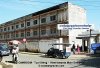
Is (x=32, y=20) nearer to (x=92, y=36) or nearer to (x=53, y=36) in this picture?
(x=53, y=36)

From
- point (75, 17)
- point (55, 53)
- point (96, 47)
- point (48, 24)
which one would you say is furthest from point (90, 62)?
point (48, 24)

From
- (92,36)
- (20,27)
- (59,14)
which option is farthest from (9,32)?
(92,36)

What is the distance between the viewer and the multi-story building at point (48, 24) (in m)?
48.0

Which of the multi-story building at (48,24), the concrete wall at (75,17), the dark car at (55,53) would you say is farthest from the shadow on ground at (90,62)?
the concrete wall at (75,17)

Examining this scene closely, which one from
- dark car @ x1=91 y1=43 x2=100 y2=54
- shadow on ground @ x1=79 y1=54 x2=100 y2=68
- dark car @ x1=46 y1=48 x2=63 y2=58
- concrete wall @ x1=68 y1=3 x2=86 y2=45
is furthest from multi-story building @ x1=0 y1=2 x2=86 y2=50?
shadow on ground @ x1=79 y1=54 x2=100 y2=68

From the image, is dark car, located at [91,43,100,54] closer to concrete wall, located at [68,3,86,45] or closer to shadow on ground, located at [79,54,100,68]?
concrete wall, located at [68,3,86,45]

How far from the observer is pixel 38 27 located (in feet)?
193

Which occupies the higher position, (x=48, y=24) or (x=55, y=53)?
(x=48, y=24)

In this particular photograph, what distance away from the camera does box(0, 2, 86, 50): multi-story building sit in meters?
48.0

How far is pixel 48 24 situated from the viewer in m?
54.2

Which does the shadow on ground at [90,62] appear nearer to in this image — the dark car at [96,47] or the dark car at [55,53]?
the dark car at [55,53]

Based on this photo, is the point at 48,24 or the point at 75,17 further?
the point at 48,24

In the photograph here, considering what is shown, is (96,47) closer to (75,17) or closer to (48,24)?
(75,17)

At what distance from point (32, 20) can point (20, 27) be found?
7678mm
